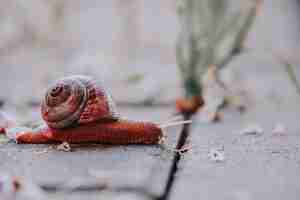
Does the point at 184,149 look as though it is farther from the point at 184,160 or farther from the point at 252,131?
the point at 252,131

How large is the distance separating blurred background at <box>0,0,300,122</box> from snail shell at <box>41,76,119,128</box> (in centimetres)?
104

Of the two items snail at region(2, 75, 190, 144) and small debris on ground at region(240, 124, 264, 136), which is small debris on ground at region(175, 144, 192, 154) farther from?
small debris on ground at region(240, 124, 264, 136)

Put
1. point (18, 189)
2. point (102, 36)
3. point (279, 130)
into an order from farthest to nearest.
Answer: point (102, 36) < point (279, 130) < point (18, 189)

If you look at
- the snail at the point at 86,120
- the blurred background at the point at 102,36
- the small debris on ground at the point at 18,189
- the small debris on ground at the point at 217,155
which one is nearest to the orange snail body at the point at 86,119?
the snail at the point at 86,120

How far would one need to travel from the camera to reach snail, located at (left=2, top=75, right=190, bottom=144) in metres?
1.05

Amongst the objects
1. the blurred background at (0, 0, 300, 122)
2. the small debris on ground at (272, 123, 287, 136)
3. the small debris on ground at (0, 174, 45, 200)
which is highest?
the blurred background at (0, 0, 300, 122)

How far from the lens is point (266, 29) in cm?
223

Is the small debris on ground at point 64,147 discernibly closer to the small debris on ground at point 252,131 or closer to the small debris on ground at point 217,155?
the small debris on ground at point 217,155

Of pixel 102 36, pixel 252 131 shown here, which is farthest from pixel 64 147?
pixel 102 36

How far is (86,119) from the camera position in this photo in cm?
106

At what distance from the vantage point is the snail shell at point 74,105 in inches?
41.7

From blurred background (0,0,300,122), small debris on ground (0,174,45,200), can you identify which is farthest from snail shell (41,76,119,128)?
blurred background (0,0,300,122)

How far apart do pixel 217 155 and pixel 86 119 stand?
267 millimetres

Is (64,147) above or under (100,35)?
under
